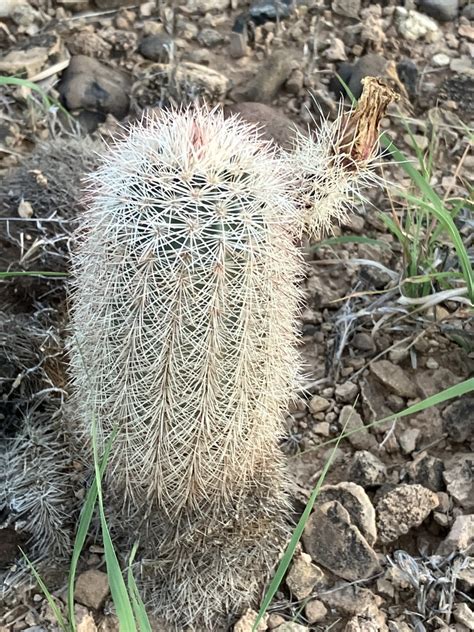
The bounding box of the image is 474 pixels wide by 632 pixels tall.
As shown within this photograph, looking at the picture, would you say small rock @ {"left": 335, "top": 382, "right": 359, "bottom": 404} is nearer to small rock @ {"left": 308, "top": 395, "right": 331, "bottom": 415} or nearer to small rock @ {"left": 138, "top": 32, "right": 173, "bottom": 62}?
small rock @ {"left": 308, "top": 395, "right": 331, "bottom": 415}

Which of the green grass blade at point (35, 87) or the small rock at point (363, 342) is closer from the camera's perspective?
the green grass blade at point (35, 87)

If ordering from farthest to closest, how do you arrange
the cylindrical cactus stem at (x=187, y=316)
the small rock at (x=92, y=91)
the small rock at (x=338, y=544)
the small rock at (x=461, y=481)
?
the small rock at (x=92, y=91) < the small rock at (x=461, y=481) < the small rock at (x=338, y=544) < the cylindrical cactus stem at (x=187, y=316)

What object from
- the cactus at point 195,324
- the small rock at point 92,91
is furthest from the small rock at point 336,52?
the cactus at point 195,324

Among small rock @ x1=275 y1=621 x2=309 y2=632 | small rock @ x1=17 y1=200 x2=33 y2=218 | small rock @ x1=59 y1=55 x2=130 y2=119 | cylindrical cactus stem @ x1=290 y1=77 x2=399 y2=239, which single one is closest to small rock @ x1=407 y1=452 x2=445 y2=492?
small rock @ x1=275 y1=621 x2=309 y2=632

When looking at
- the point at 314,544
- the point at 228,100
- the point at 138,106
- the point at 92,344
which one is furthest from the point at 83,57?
the point at 314,544

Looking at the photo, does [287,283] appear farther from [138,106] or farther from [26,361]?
[138,106]

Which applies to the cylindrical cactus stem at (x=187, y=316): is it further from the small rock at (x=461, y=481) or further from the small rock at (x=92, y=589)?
the small rock at (x=461, y=481)
